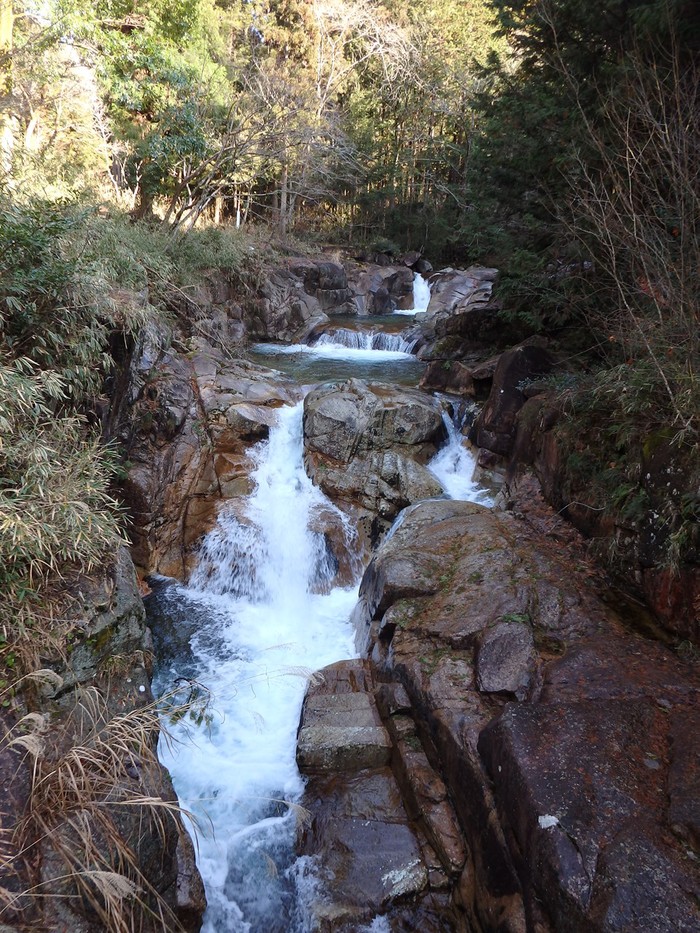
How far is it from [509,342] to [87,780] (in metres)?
10.1

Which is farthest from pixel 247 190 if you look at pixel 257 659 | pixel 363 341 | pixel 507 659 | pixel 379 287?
pixel 507 659

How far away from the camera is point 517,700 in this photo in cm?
391

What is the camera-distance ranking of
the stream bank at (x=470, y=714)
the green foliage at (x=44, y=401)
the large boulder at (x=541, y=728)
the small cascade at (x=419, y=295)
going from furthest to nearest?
the small cascade at (x=419, y=295) → the green foliage at (x=44, y=401) → the stream bank at (x=470, y=714) → the large boulder at (x=541, y=728)

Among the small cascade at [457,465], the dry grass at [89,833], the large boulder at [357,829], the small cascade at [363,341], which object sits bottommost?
the large boulder at [357,829]

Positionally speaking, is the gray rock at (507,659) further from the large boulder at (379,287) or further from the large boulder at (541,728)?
the large boulder at (379,287)

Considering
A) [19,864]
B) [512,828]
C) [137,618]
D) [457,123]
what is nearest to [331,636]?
A: [137,618]

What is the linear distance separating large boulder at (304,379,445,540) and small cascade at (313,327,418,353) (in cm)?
546

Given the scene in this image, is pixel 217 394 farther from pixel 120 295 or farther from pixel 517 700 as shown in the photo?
pixel 517 700

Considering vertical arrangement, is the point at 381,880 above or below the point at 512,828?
below

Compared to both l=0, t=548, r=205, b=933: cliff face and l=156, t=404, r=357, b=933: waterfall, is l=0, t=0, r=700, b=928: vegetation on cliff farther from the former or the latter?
l=156, t=404, r=357, b=933: waterfall

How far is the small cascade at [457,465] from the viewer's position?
795cm

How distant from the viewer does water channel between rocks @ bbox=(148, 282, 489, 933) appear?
3725 mm

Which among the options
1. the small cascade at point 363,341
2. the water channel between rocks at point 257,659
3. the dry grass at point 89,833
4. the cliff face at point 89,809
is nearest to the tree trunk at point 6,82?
the water channel between rocks at point 257,659

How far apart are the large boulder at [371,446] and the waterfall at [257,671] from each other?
384 millimetres
